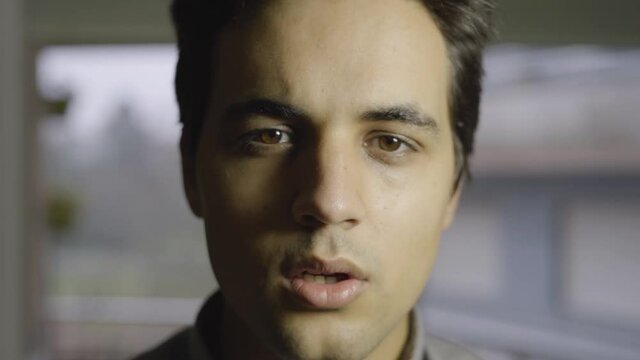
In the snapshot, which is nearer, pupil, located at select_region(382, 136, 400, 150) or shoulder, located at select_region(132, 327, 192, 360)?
pupil, located at select_region(382, 136, 400, 150)

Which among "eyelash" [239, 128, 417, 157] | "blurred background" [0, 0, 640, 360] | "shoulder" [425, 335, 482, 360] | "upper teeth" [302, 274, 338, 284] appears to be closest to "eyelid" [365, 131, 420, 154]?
"eyelash" [239, 128, 417, 157]

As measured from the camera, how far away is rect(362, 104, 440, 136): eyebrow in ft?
1.75

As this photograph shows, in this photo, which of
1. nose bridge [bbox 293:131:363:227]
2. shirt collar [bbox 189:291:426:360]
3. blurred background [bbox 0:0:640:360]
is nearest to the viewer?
nose bridge [bbox 293:131:363:227]

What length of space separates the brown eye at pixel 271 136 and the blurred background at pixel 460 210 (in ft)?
2.29

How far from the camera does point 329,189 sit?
0.51m

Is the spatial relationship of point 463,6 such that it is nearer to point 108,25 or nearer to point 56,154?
point 108,25

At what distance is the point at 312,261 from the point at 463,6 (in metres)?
0.25

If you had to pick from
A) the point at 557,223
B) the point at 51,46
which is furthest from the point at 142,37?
the point at 557,223

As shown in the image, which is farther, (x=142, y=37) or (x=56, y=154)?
(x=56, y=154)

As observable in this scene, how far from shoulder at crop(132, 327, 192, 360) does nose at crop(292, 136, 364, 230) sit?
0.22m

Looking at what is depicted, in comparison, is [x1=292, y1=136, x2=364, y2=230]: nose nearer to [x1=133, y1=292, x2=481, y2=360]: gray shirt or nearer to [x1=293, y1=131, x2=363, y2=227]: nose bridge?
[x1=293, y1=131, x2=363, y2=227]: nose bridge

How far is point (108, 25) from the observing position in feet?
3.89

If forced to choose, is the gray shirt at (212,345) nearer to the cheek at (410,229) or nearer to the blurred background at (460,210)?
the cheek at (410,229)

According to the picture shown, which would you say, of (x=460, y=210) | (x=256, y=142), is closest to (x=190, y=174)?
(x=256, y=142)
